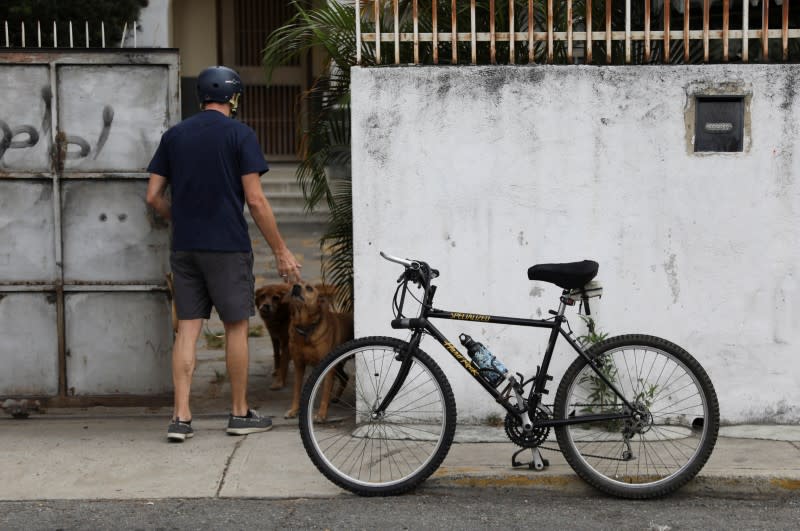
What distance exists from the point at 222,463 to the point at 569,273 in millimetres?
2033

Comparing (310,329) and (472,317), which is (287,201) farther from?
(472,317)

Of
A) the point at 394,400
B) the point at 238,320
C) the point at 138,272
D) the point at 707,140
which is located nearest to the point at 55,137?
the point at 138,272

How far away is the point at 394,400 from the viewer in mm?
5836

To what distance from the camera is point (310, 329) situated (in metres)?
6.73

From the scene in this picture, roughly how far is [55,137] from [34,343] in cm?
121

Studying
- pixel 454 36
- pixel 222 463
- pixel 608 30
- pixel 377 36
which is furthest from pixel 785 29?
pixel 222 463

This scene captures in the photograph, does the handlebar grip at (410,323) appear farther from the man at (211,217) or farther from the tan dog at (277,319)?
the tan dog at (277,319)

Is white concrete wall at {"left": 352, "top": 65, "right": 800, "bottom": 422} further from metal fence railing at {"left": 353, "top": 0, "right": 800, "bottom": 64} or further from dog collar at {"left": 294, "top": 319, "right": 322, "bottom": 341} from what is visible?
dog collar at {"left": 294, "top": 319, "right": 322, "bottom": 341}

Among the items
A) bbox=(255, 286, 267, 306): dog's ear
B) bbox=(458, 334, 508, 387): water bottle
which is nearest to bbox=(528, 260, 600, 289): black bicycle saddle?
bbox=(458, 334, 508, 387): water bottle

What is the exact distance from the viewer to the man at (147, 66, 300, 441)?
6.06 metres

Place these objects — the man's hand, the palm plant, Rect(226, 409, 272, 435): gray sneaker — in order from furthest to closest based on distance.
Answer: the palm plant, Rect(226, 409, 272, 435): gray sneaker, the man's hand

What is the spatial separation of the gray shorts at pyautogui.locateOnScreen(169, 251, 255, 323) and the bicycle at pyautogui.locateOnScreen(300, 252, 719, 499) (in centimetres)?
87

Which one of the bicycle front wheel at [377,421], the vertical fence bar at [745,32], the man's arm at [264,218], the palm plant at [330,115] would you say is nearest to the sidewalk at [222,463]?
the bicycle front wheel at [377,421]

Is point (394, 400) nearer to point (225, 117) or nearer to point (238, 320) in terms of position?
point (238, 320)
